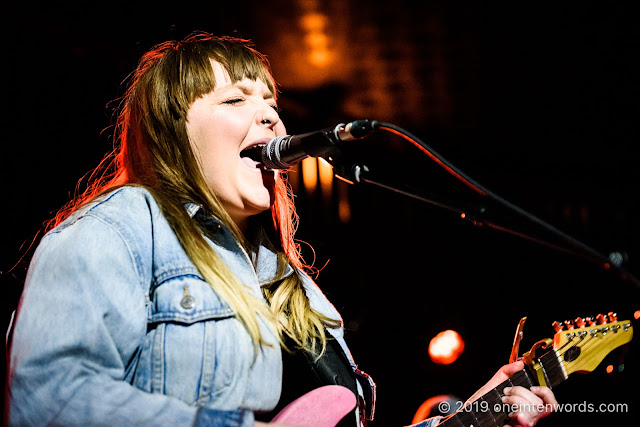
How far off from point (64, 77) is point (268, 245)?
1.41 m

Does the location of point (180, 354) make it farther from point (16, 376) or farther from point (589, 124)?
point (589, 124)

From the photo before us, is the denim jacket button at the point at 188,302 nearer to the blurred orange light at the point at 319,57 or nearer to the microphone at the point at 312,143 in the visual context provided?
the microphone at the point at 312,143

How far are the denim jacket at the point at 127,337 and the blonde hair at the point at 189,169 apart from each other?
0.04 metres

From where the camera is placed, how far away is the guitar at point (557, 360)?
168cm

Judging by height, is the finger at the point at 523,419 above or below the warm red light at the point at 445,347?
above

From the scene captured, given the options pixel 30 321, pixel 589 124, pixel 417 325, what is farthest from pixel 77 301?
pixel 589 124

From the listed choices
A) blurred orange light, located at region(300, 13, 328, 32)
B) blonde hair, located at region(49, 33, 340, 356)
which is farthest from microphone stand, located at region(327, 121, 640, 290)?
blurred orange light, located at region(300, 13, 328, 32)

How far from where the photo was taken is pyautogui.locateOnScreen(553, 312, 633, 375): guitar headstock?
1.81 m

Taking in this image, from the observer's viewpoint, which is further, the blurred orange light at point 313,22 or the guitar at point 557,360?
the blurred orange light at point 313,22

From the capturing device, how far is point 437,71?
138 inches

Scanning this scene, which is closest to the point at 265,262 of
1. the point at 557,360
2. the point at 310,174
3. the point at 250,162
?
the point at 250,162

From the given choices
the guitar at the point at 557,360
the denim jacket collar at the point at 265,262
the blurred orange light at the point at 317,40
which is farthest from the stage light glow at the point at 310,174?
the guitar at the point at 557,360

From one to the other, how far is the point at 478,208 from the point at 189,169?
848mm

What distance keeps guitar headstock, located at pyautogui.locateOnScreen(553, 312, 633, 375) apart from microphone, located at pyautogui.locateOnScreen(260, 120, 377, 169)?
1.28 m
